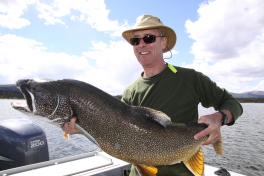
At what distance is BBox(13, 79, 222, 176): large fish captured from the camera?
9.25ft

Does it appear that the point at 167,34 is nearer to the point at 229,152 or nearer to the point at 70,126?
the point at 70,126

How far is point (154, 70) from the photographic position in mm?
3598

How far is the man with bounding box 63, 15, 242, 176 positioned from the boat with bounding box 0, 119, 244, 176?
2.50 metres

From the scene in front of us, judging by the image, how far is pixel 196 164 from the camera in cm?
302

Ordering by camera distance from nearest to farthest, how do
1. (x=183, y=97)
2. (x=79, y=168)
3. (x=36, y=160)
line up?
(x=183, y=97) < (x=79, y=168) < (x=36, y=160)

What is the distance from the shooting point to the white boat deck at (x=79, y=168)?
504 cm

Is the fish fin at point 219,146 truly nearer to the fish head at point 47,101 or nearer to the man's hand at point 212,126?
the man's hand at point 212,126

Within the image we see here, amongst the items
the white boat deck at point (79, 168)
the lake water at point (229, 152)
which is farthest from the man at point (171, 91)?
the lake water at point (229, 152)

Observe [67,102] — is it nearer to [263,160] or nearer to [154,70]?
[154,70]

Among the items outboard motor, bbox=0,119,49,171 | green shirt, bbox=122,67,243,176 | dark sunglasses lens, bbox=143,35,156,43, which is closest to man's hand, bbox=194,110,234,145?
green shirt, bbox=122,67,243,176

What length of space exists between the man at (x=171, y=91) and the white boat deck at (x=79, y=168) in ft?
7.68

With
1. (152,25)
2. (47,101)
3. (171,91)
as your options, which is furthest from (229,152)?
(47,101)

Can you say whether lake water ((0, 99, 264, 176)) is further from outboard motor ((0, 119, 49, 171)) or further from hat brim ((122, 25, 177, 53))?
hat brim ((122, 25, 177, 53))

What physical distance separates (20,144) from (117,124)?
4415 millimetres
